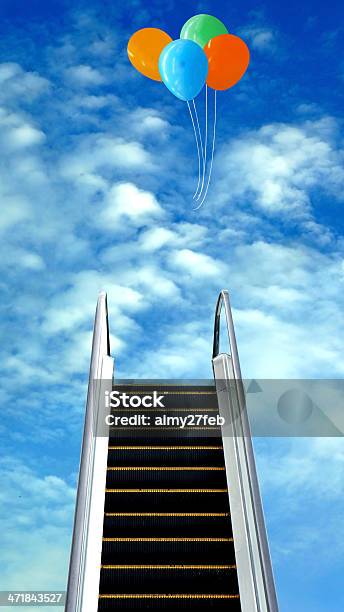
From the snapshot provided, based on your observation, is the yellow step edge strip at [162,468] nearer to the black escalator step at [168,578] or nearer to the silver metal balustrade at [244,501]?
the silver metal balustrade at [244,501]

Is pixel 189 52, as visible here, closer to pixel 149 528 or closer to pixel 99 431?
pixel 99 431

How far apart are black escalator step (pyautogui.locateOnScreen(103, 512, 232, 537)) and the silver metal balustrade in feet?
0.67

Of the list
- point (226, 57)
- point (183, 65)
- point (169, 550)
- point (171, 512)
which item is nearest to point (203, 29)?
point (226, 57)

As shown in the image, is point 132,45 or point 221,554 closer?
point 221,554

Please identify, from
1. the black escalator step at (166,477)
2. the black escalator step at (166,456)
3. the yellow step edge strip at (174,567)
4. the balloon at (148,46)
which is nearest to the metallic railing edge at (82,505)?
the yellow step edge strip at (174,567)

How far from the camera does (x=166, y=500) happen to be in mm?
4922

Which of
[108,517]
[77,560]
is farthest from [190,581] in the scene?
[77,560]

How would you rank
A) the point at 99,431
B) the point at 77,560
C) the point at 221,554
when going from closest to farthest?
the point at 77,560 < the point at 221,554 < the point at 99,431

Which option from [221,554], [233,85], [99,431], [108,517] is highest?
[233,85]

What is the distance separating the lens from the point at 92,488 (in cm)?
461

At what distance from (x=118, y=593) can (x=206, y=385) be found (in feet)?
8.24

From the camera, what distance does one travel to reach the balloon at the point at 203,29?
5.52m

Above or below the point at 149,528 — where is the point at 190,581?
below

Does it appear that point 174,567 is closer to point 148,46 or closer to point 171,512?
point 171,512
